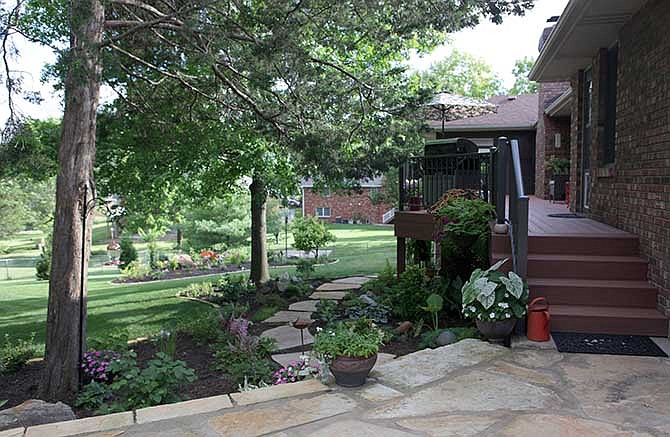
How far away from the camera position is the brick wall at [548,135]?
11.9m

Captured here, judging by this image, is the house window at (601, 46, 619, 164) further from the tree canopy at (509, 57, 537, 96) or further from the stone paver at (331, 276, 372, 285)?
the tree canopy at (509, 57, 537, 96)

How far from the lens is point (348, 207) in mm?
30219

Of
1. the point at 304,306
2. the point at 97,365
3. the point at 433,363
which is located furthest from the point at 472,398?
the point at 304,306

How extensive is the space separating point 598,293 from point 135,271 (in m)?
14.4

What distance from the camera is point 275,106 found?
25.4ft

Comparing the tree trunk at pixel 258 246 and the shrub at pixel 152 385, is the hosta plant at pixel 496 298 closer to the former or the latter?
the shrub at pixel 152 385

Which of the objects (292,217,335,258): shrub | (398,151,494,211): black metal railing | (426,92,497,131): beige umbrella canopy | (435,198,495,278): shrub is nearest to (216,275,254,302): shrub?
(292,217,335,258): shrub

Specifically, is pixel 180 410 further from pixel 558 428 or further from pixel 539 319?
A: pixel 539 319

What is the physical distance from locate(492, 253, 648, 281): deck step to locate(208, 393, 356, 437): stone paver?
245cm

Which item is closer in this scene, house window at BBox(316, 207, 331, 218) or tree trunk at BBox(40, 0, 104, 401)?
tree trunk at BBox(40, 0, 104, 401)

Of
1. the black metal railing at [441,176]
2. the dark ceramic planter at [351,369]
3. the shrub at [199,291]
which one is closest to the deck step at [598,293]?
the black metal railing at [441,176]

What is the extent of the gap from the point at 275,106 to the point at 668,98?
507 cm

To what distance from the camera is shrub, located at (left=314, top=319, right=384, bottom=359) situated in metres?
3.15

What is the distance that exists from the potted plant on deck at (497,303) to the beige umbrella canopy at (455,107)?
557cm
